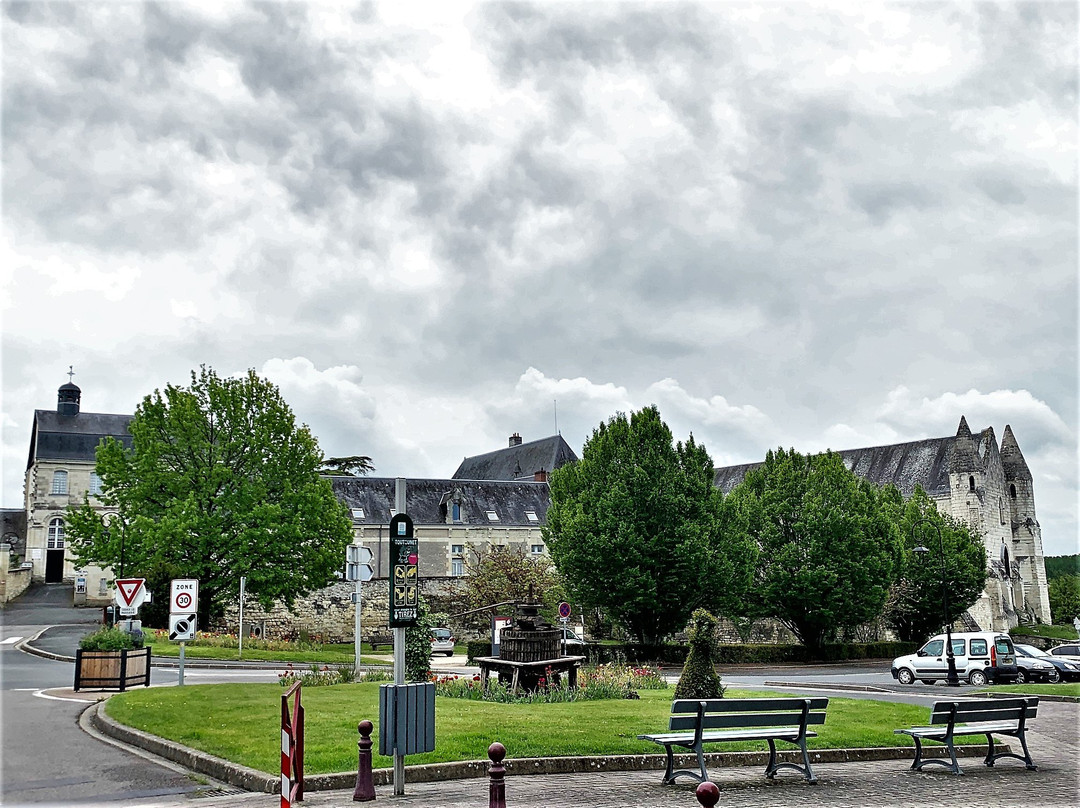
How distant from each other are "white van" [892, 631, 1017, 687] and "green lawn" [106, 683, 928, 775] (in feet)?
39.8

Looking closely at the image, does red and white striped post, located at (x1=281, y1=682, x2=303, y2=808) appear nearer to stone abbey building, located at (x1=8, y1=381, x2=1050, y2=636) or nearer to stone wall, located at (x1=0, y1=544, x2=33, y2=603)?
stone abbey building, located at (x1=8, y1=381, x2=1050, y2=636)

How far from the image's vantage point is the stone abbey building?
52438mm

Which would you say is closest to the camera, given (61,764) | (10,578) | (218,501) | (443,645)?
(61,764)

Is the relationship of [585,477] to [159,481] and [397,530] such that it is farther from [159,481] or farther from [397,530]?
[397,530]

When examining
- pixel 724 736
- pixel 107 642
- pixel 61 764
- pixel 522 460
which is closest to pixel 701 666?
pixel 724 736

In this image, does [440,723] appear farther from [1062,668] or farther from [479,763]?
[1062,668]

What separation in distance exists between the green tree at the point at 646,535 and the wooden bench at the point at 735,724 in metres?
24.6

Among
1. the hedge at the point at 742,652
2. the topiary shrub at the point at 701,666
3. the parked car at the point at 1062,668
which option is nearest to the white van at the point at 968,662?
the parked car at the point at 1062,668

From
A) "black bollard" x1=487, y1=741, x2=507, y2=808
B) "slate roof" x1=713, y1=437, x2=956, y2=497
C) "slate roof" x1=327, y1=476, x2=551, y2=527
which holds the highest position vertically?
"slate roof" x1=713, y1=437, x2=956, y2=497

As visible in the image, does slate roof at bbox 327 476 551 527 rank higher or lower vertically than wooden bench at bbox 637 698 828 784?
higher

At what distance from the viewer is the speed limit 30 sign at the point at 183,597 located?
56.6 feet

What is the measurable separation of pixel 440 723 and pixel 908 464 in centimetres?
6158

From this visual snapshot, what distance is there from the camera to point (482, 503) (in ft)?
183

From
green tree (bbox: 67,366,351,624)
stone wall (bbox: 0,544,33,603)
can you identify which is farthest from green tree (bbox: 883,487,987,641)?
stone wall (bbox: 0,544,33,603)
